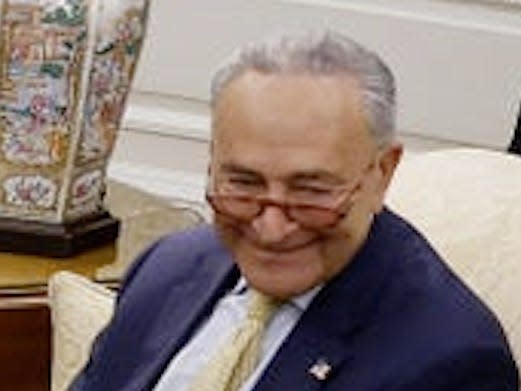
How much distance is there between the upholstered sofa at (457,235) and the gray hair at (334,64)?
0.40 meters

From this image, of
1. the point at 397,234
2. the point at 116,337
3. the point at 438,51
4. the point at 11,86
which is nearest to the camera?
the point at 397,234

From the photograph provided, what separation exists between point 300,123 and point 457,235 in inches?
19.2

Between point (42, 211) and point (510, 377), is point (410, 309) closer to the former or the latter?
point (510, 377)

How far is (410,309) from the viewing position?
1279 millimetres

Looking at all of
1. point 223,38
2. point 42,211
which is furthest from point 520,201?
point 223,38

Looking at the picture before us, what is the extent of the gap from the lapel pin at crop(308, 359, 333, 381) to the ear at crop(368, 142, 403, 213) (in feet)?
0.57

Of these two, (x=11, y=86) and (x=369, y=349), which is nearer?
(x=369, y=349)

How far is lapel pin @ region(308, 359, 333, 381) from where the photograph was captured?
128cm

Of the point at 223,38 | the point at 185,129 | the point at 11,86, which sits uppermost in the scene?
the point at 11,86

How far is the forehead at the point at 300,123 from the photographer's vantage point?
1.20 metres

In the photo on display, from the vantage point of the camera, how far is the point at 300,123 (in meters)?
1.21

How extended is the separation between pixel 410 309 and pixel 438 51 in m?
1.27

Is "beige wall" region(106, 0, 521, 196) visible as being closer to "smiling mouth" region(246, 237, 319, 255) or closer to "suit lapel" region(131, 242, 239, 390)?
"suit lapel" region(131, 242, 239, 390)

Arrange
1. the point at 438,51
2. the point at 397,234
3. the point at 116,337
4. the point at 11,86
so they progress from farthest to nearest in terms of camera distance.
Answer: the point at 438,51 → the point at 11,86 → the point at 116,337 → the point at 397,234
